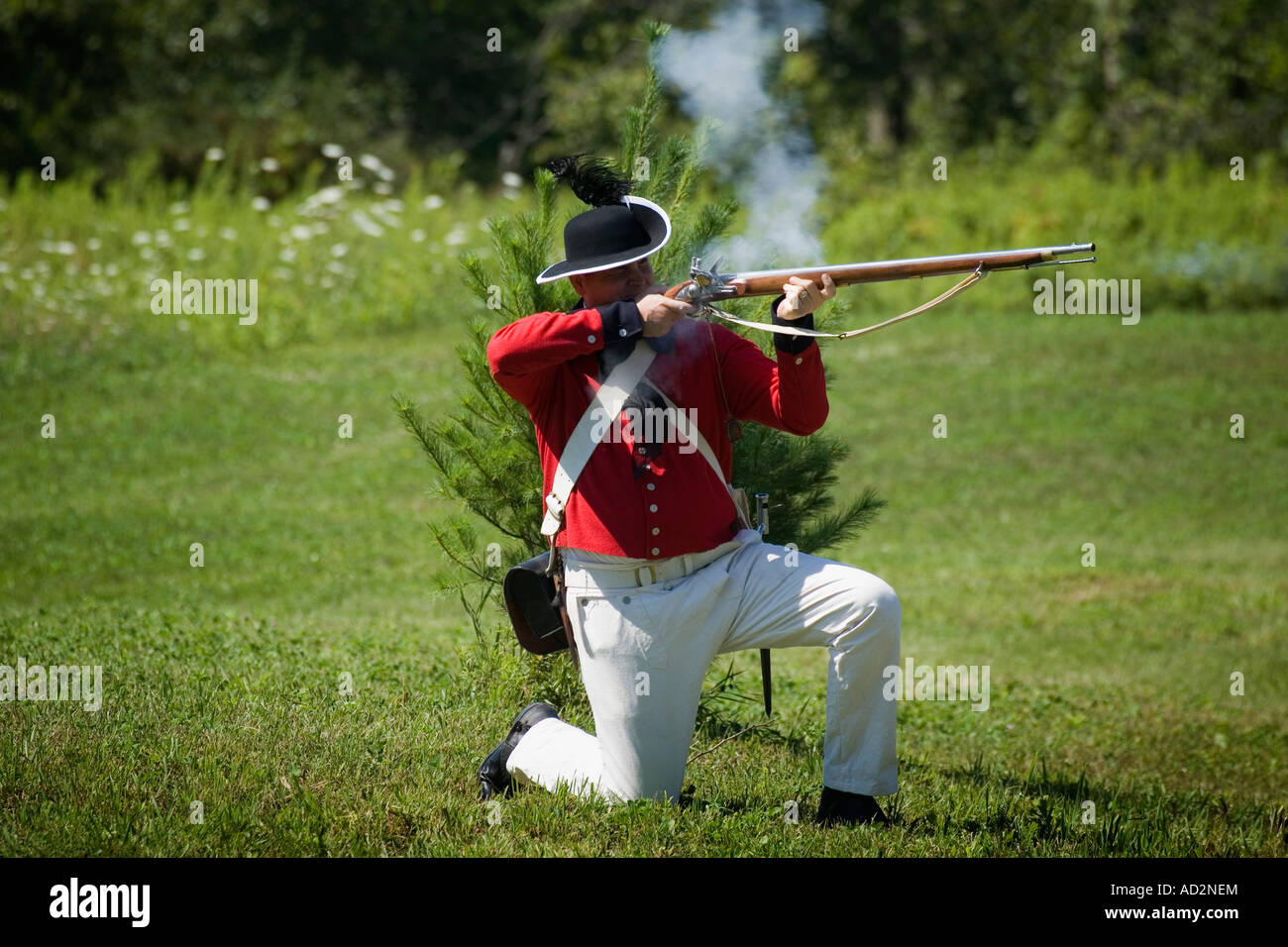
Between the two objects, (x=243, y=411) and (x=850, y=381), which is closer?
(x=243, y=411)

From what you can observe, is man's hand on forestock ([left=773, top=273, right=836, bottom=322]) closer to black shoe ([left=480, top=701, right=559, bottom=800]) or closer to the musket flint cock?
the musket flint cock

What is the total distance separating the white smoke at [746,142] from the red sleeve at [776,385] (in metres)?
1.19

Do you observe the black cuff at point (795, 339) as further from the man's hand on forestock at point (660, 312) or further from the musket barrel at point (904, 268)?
the man's hand on forestock at point (660, 312)

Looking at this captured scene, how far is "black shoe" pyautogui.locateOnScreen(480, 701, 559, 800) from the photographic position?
5598 mm

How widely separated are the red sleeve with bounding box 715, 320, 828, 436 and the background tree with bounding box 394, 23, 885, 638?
1211 mm

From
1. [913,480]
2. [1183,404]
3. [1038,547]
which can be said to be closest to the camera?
[1038,547]

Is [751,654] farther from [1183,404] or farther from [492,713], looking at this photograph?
[1183,404]

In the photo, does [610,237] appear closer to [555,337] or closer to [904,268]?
[555,337]

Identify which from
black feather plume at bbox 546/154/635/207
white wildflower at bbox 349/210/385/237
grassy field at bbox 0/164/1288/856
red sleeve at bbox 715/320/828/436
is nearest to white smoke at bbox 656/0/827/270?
black feather plume at bbox 546/154/635/207

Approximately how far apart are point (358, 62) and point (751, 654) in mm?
25453

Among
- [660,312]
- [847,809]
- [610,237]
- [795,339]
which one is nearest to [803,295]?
[795,339]

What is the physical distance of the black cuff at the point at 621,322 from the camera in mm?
4969

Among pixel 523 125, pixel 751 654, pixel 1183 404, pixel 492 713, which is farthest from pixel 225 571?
pixel 523 125

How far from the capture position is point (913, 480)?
1468 cm
